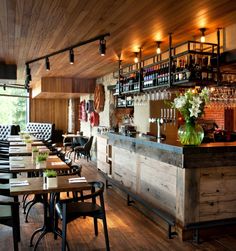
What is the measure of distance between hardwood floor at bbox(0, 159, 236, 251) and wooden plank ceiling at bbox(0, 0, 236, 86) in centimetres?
286

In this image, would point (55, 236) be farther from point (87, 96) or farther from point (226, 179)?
point (87, 96)

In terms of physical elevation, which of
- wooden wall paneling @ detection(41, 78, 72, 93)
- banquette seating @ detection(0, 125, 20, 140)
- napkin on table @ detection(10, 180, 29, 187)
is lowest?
napkin on table @ detection(10, 180, 29, 187)

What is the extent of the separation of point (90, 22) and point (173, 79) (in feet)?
5.49

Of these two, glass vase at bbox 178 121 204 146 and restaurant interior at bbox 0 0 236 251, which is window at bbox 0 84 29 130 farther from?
glass vase at bbox 178 121 204 146

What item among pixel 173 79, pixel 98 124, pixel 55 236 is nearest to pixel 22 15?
pixel 173 79

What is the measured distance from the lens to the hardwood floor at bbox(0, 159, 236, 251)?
3906mm

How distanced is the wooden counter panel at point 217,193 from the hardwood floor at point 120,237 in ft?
1.04

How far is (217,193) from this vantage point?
4301mm

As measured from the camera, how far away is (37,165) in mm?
4707

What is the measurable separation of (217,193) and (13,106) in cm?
1302

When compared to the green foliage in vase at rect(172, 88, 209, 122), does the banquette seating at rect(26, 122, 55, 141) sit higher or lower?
lower

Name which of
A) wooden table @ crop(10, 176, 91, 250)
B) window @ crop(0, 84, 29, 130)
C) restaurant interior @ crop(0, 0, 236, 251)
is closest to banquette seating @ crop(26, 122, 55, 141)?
window @ crop(0, 84, 29, 130)

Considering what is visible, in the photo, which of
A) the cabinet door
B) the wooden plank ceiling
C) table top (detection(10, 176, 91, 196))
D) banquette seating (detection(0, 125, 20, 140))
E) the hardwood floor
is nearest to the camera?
table top (detection(10, 176, 91, 196))

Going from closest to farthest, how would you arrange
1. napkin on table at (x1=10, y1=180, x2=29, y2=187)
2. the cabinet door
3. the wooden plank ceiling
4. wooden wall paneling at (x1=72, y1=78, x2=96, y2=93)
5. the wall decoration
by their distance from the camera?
napkin on table at (x1=10, y1=180, x2=29, y2=187) < the wooden plank ceiling < the cabinet door < the wall decoration < wooden wall paneling at (x1=72, y1=78, x2=96, y2=93)
